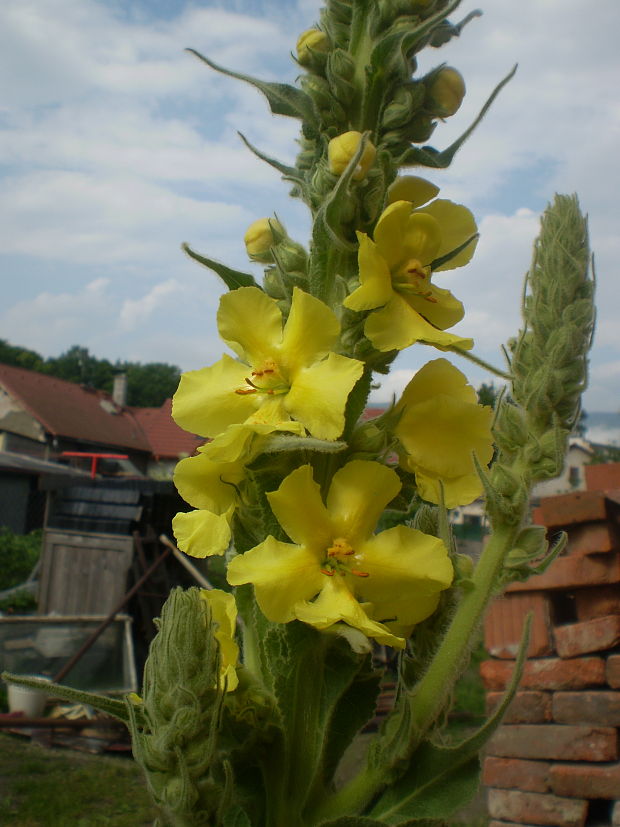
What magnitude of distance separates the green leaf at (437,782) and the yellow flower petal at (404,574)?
0.16 metres

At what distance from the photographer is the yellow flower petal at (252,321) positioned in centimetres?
135

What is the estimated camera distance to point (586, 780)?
4.77 metres

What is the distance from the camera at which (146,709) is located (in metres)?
1.15

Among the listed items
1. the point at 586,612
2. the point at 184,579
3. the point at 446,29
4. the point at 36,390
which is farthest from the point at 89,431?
the point at 446,29

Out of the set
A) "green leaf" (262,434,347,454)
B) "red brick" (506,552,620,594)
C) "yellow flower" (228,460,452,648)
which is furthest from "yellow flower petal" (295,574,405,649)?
"red brick" (506,552,620,594)

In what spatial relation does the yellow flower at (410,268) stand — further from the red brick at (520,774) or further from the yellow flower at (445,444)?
the red brick at (520,774)

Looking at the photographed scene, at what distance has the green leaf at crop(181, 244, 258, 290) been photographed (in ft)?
4.79

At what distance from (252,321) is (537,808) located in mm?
4740

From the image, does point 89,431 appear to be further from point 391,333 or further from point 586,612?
point 391,333

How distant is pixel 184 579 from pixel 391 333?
12.2 m

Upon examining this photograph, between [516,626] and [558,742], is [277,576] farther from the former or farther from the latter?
[516,626]

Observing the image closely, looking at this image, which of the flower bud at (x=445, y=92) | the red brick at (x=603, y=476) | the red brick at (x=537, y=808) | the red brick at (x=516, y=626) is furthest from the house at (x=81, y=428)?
the flower bud at (x=445, y=92)

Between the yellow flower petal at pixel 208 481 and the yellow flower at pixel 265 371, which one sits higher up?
the yellow flower at pixel 265 371

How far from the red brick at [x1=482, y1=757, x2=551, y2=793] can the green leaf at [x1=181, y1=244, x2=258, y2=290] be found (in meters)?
4.52
